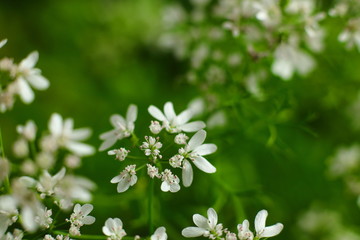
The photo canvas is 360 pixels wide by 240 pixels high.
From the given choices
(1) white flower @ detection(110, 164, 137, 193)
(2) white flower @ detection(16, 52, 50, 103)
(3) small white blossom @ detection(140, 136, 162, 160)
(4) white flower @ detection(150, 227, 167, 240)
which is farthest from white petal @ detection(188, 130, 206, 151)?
(2) white flower @ detection(16, 52, 50, 103)

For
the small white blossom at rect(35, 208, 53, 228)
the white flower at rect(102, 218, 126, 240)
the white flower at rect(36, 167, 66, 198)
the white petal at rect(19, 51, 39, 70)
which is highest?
the white petal at rect(19, 51, 39, 70)

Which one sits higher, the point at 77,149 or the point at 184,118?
the point at 184,118

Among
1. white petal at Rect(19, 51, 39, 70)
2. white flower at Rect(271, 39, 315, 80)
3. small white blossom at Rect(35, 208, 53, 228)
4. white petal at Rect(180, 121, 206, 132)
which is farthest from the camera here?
white flower at Rect(271, 39, 315, 80)

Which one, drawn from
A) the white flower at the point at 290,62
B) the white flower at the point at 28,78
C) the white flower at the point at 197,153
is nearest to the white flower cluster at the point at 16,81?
the white flower at the point at 28,78

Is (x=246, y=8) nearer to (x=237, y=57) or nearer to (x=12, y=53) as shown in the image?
(x=237, y=57)

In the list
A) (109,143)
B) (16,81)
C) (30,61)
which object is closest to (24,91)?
(16,81)

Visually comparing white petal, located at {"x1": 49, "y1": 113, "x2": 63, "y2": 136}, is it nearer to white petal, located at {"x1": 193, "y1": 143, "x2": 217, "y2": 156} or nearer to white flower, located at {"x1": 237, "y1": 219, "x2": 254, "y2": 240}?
white petal, located at {"x1": 193, "y1": 143, "x2": 217, "y2": 156}

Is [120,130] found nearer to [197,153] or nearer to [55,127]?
[55,127]
